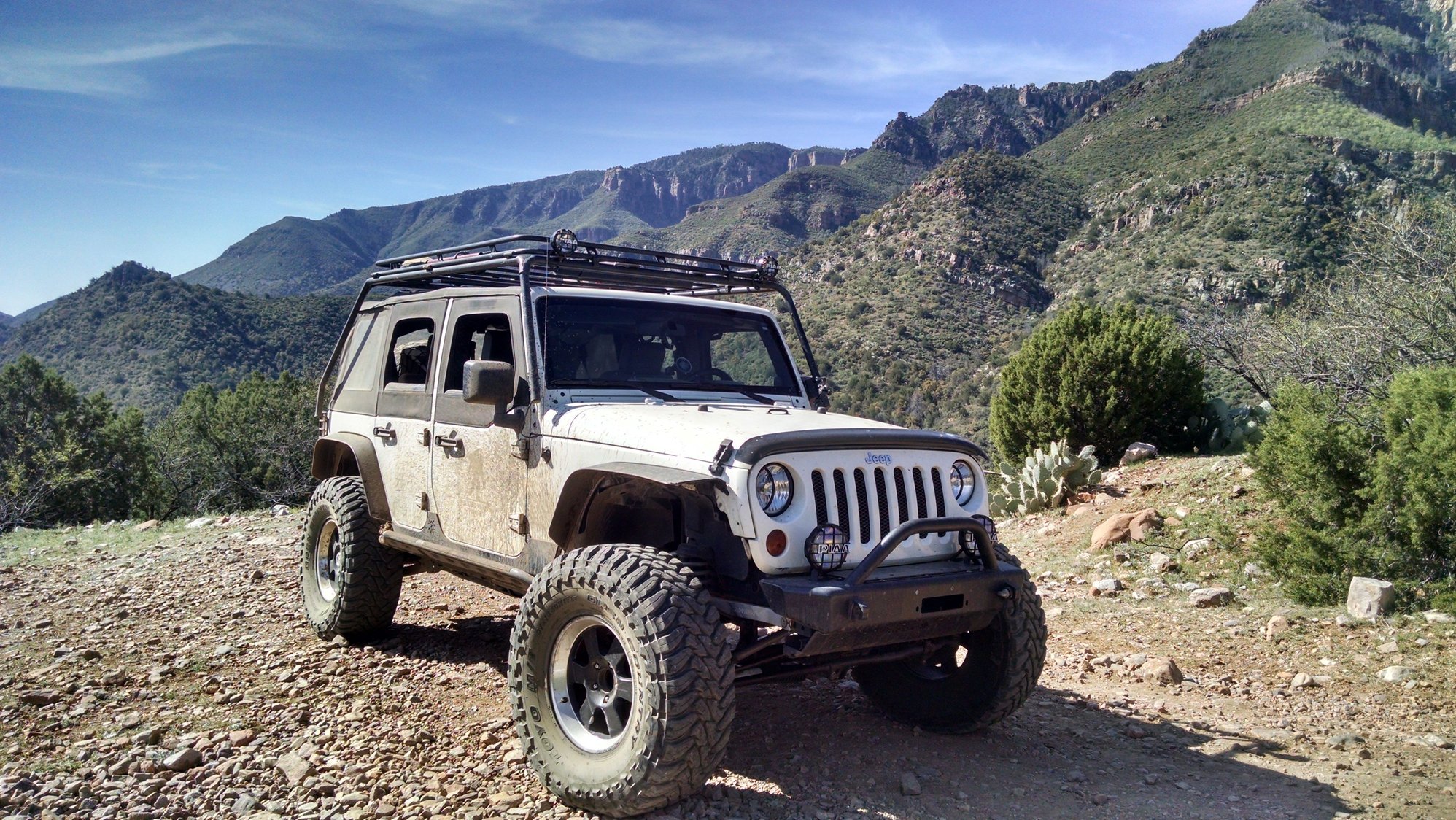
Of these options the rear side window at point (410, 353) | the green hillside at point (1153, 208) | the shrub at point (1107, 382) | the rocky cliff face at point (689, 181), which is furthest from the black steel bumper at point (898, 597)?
the rocky cliff face at point (689, 181)

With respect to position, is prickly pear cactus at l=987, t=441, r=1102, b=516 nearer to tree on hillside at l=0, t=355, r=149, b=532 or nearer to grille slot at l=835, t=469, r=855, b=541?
grille slot at l=835, t=469, r=855, b=541

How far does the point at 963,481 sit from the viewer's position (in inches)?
162

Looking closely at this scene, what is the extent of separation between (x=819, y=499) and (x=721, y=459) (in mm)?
408

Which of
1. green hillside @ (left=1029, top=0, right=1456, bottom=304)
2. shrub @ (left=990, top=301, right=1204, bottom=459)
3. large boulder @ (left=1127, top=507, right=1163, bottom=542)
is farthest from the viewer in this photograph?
green hillside @ (left=1029, top=0, right=1456, bottom=304)

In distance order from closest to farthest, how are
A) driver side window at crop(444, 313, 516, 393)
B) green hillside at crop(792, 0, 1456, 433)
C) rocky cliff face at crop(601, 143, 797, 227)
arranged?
driver side window at crop(444, 313, 516, 393) → green hillside at crop(792, 0, 1456, 433) → rocky cliff face at crop(601, 143, 797, 227)

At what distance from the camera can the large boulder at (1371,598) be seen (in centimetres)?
611

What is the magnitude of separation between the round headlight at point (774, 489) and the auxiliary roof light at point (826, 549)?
0.16 meters

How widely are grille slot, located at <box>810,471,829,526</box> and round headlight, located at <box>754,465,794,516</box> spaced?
9 centimetres

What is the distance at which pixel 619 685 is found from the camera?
11.5 feet

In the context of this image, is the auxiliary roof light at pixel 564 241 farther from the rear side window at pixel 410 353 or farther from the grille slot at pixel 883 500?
the grille slot at pixel 883 500

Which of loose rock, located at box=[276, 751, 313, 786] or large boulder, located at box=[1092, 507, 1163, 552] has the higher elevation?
loose rock, located at box=[276, 751, 313, 786]

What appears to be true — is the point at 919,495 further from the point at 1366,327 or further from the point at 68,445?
the point at 68,445

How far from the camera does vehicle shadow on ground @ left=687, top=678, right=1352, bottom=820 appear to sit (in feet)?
11.9

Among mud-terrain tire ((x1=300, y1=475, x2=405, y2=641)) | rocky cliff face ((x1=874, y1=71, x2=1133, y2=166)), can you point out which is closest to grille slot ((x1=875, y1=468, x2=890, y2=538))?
mud-terrain tire ((x1=300, y1=475, x2=405, y2=641))
